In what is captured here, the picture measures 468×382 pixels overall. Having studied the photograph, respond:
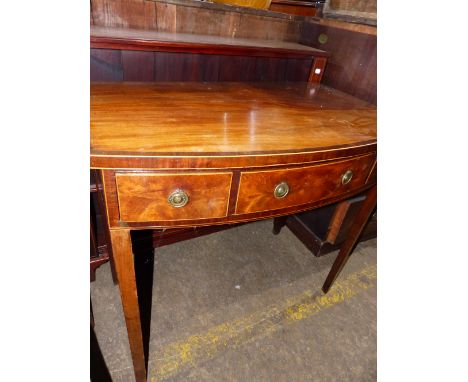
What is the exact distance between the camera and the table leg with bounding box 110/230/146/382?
684mm

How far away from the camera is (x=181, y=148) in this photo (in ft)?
1.97

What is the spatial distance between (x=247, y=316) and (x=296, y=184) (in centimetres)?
88

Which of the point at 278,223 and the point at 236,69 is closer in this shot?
the point at 236,69

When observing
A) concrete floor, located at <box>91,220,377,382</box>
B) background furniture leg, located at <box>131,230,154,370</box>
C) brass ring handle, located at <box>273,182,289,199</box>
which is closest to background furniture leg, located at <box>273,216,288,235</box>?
concrete floor, located at <box>91,220,377,382</box>

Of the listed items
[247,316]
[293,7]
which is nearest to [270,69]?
[293,7]

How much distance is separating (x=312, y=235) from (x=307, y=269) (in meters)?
0.22

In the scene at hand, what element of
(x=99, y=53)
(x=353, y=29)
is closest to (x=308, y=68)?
(x=353, y=29)

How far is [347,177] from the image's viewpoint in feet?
2.87

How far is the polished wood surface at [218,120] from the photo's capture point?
0.61 meters

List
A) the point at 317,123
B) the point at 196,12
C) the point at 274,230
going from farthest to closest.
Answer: the point at 274,230
the point at 196,12
the point at 317,123

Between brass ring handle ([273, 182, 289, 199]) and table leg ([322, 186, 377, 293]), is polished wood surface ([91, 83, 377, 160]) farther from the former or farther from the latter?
table leg ([322, 186, 377, 293])

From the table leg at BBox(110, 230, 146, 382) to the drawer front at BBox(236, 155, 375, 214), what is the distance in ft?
0.93

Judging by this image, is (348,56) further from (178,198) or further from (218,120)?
(178,198)
